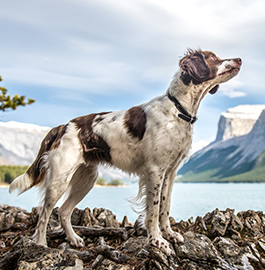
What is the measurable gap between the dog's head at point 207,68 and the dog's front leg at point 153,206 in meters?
1.55

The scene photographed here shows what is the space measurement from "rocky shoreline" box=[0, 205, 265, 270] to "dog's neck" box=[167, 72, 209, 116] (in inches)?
84.2

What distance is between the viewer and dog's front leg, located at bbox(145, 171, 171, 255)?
15.7 ft

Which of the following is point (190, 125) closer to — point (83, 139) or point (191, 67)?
point (191, 67)

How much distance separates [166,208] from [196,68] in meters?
2.26

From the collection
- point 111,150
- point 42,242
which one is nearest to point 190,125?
point 111,150

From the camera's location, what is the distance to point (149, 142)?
483cm

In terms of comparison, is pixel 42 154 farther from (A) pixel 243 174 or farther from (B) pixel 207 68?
(A) pixel 243 174

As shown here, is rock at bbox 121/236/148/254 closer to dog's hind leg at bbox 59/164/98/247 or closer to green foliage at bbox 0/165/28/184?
dog's hind leg at bbox 59/164/98/247

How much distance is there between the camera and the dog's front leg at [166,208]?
5.13 metres

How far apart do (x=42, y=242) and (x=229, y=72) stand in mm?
3990

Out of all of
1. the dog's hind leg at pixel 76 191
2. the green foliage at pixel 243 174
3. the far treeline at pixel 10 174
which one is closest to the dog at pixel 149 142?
the dog's hind leg at pixel 76 191

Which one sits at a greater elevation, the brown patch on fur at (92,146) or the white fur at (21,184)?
the brown patch on fur at (92,146)

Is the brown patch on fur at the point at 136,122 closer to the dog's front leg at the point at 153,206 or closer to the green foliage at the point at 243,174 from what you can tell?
the dog's front leg at the point at 153,206

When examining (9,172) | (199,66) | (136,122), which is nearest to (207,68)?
(199,66)
